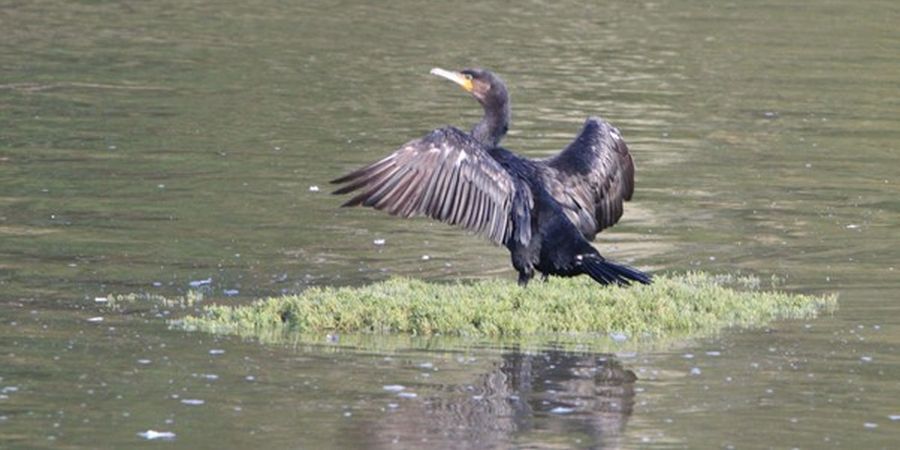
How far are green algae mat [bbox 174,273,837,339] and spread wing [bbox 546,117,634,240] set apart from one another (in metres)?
0.61

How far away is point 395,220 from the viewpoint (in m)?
14.6

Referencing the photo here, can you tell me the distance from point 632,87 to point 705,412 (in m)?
13.0

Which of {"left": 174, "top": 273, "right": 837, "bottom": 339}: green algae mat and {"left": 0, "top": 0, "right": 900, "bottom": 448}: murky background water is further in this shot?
{"left": 174, "top": 273, "right": 837, "bottom": 339}: green algae mat

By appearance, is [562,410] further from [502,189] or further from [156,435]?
[502,189]

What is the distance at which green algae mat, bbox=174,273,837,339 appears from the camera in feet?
34.7

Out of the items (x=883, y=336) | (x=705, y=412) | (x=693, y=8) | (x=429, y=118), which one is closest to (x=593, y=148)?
(x=883, y=336)

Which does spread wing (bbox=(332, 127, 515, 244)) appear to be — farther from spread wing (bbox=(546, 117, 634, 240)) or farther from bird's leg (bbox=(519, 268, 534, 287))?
spread wing (bbox=(546, 117, 634, 240))

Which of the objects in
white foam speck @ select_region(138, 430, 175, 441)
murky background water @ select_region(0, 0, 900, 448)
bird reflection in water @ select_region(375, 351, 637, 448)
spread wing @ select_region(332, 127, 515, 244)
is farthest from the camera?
spread wing @ select_region(332, 127, 515, 244)

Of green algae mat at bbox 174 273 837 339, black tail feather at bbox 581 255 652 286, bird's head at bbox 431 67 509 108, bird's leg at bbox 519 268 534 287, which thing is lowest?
green algae mat at bbox 174 273 837 339

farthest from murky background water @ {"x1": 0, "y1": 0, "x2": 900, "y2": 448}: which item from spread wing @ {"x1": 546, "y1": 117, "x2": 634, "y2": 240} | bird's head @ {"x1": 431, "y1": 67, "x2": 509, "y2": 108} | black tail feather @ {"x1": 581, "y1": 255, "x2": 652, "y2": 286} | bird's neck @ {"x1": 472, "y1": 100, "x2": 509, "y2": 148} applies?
bird's head @ {"x1": 431, "y1": 67, "x2": 509, "y2": 108}

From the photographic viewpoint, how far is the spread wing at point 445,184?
35.6ft

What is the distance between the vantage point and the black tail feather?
436 inches

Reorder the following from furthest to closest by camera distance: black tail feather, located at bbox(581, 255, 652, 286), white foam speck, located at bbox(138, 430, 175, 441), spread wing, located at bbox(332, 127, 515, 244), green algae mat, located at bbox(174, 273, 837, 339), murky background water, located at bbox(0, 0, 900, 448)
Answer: black tail feather, located at bbox(581, 255, 652, 286) < spread wing, located at bbox(332, 127, 515, 244) < green algae mat, located at bbox(174, 273, 837, 339) < murky background water, located at bbox(0, 0, 900, 448) < white foam speck, located at bbox(138, 430, 175, 441)

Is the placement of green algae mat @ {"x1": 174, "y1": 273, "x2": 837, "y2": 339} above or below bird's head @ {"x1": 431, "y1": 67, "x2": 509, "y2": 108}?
below
